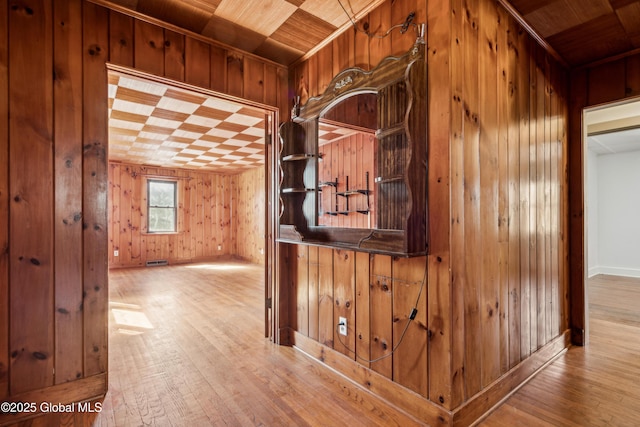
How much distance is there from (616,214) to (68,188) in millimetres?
8242

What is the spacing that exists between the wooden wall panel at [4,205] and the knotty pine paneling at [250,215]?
220 inches

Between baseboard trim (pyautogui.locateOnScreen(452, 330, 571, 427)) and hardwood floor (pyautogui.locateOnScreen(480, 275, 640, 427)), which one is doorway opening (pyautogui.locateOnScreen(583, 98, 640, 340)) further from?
baseboard trim (pyautogui.locateOnScreen(452, 330, 571, 427))

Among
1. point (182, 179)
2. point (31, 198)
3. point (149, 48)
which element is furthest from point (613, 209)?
point (182, 179)

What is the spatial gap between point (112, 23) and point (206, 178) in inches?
259

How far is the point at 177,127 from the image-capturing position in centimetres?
446

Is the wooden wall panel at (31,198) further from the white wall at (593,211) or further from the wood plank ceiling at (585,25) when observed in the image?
the white wall at (593,211)

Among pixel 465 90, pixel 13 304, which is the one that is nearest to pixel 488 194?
pixel 465 90

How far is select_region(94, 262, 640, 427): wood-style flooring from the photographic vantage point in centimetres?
179

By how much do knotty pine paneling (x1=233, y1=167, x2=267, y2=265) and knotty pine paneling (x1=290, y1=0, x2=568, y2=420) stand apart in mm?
5345

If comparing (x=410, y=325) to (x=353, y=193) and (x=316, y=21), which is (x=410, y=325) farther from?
(x=316, y=21)

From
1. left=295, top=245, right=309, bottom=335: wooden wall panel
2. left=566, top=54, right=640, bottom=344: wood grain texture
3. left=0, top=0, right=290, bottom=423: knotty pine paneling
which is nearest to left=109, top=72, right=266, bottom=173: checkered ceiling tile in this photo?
left=0, top=0, right=290, bottom=423: knotty pine paneling

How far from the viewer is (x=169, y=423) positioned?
5.72 ft

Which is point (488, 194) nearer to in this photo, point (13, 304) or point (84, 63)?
point (84, 63)

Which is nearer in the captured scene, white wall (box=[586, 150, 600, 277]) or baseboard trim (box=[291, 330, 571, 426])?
baseboard trim (box=[291, 330, 571, 426])
